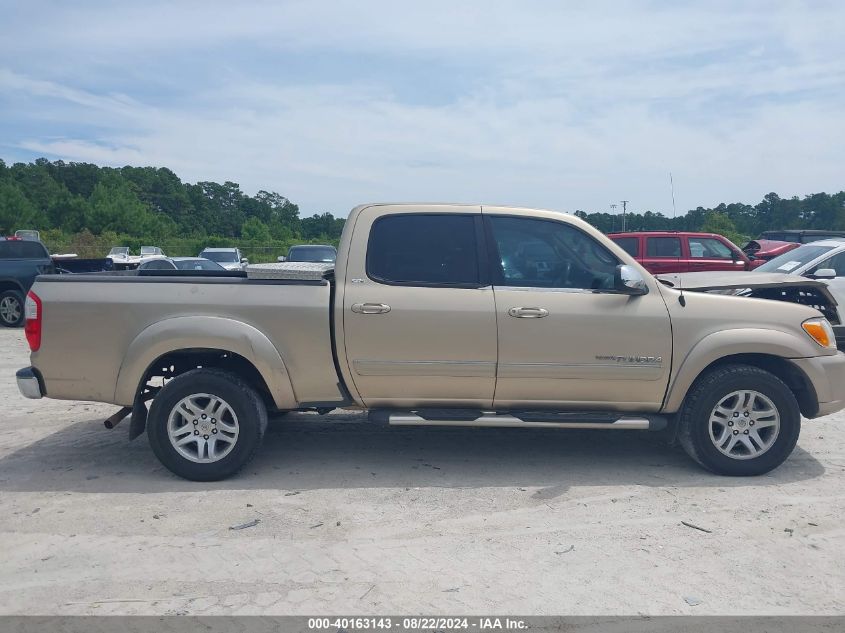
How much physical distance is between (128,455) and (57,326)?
1259mm

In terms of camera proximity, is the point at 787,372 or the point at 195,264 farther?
the point at 195,264

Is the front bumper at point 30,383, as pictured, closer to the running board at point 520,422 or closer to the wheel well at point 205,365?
the wheel well at point 205,365

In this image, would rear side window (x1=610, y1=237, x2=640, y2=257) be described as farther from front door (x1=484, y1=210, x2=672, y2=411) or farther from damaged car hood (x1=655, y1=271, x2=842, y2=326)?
front door (x1=484, y1=210, x2=672, y2=411)

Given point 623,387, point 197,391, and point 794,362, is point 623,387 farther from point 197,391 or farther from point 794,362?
point 197,391

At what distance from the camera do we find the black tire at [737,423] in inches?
203

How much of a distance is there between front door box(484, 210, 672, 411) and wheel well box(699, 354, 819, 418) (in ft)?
1.79

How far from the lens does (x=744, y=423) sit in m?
5.22

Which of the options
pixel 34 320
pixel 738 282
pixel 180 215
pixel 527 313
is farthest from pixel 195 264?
pixel 180 215

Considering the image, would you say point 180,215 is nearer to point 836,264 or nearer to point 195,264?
point 195,264

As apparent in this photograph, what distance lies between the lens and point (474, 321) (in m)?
5.05

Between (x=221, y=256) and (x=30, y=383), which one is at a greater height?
(x=221, y=256)

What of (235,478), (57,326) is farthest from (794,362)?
(57,326)

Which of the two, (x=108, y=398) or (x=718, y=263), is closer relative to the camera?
(x=108, y=398)

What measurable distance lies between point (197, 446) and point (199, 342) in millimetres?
738
